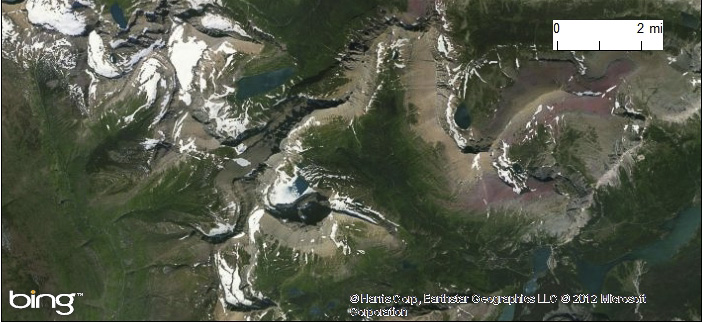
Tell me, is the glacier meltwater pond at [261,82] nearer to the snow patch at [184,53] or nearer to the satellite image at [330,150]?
the satellite image at [330,150]

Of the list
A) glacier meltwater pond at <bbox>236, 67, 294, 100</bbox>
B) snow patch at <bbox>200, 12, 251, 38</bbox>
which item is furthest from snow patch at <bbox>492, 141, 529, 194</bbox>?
snow patch at <bbox>200, 12, 251, 38</bbox>

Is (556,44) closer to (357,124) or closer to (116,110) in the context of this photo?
(357,124)

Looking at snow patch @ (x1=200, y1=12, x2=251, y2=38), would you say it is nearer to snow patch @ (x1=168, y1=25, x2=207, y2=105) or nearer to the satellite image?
the satellite image

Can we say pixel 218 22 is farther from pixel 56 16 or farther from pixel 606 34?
pixel 606 34

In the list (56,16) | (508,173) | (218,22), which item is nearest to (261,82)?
(218,22)

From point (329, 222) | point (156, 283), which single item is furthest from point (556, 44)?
point (156, 283)

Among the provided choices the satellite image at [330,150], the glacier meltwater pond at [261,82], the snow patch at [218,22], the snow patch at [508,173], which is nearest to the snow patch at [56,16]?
the satellite image at [330,150]
